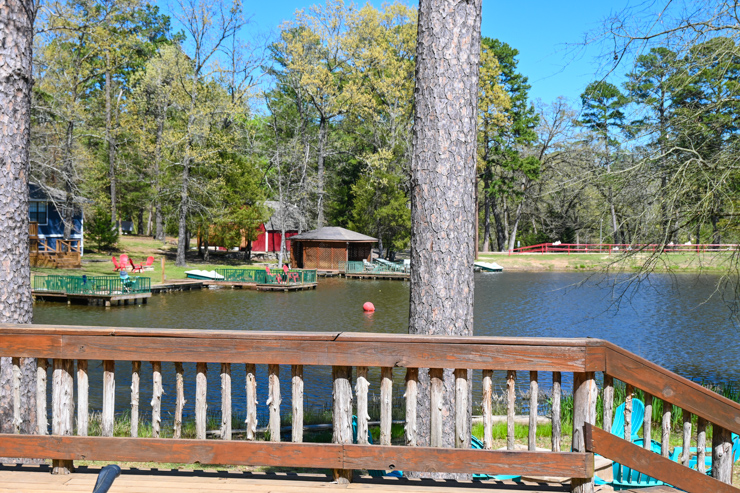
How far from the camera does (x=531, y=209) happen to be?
209 feet

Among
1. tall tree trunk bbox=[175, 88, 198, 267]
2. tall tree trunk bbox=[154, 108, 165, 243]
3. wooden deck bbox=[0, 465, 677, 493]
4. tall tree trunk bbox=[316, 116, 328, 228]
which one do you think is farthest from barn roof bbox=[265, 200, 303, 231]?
wooden deck bbox=[0, 465, 677, 493]

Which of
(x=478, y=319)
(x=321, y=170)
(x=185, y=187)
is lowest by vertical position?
(x=478, y=319)

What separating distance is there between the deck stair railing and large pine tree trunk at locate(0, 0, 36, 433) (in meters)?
24.0

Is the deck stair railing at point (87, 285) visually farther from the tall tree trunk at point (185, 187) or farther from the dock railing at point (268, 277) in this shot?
the tall tree trunk at point (185, 187)

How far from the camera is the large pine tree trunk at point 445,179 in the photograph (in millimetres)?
5035

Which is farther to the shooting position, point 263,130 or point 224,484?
point 263,130

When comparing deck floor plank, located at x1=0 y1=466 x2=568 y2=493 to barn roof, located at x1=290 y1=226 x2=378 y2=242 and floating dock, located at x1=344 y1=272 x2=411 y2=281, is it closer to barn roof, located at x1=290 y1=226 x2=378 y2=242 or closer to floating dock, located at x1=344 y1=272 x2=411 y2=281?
floating dock, located at x1=344 y1=272 x2=411 y2=281

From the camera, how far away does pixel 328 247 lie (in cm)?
4662

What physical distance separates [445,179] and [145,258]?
140 feet

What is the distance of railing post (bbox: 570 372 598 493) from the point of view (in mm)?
3631

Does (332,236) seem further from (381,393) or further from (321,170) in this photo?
(381,393)

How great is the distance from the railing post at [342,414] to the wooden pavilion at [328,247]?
41.7m

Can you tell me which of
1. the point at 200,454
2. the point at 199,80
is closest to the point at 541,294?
the point at 199,80

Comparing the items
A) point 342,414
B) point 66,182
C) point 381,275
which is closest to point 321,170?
point 381,275
